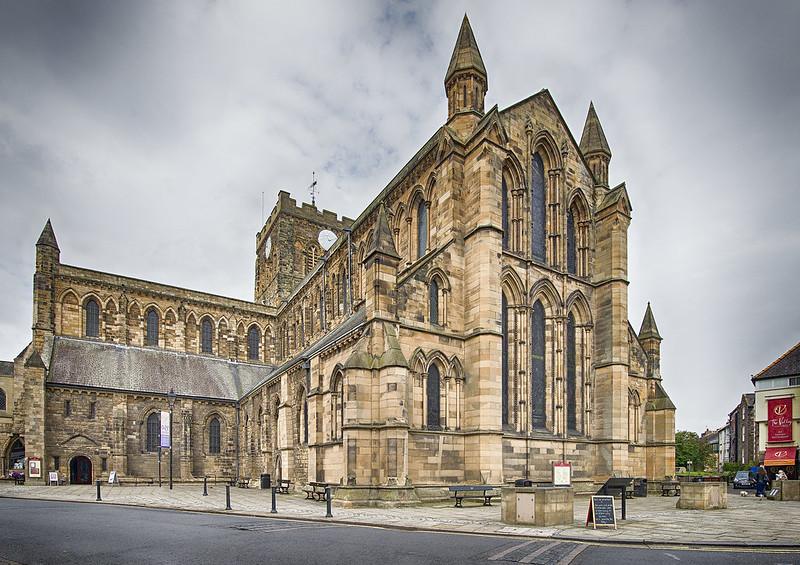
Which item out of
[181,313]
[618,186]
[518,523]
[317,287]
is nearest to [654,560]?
[518,523]

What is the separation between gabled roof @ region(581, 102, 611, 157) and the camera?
31597 millimetres

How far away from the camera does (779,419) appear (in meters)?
52.1

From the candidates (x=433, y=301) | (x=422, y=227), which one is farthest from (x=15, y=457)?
(x=433, y=301)

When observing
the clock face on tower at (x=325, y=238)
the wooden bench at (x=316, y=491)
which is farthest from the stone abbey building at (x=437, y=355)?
the clock face on tower at (x=325, y=238)

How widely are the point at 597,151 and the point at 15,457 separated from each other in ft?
138

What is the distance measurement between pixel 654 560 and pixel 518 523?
5.31 meters

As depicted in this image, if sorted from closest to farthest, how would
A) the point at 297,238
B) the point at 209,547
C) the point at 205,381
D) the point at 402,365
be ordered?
the point at 209,547 → the point at 402,365 → the point at 205,381 → the point at 297,238

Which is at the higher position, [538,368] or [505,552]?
[538,368]

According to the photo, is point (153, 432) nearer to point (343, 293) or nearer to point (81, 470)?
point (81, 470)

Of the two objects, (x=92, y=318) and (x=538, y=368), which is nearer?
(x=538, y=368)

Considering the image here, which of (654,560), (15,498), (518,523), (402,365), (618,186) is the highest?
(618,186)

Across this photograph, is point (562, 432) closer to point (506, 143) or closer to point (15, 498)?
point (506, 143)

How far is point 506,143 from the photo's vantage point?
25391 millimetres

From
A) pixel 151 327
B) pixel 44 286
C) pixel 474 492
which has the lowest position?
pixel 474 492
